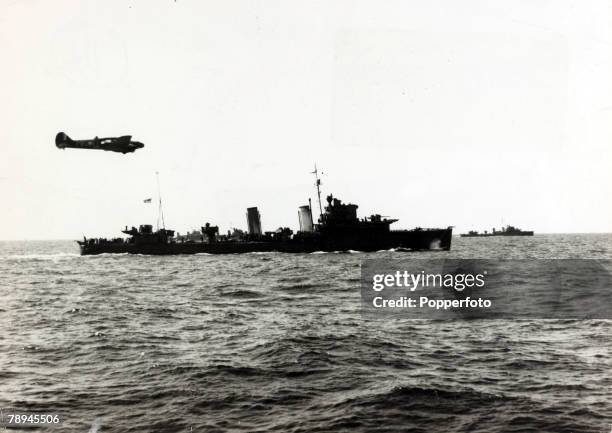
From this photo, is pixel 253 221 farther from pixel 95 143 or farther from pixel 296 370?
pixel 296 370

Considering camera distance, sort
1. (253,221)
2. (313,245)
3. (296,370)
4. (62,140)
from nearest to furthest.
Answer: (296,370)
(62,140)
(313,245)
(253,221)

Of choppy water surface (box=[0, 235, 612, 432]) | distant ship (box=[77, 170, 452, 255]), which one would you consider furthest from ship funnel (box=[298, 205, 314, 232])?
choppy water surface (box=[0, 235, 612, 432])

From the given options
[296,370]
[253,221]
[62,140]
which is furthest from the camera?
[253,221]

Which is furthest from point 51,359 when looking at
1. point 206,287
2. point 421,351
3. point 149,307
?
point 206,287

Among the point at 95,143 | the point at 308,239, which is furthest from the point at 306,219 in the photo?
the point at 95,143

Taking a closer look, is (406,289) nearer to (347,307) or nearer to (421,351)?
(347,307)

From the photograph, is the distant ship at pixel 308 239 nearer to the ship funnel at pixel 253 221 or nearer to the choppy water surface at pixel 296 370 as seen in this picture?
the ship funnel at pixel 253 221

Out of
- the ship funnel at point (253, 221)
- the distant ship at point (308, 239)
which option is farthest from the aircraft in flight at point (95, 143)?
the ship funnel at point (253, 221)
